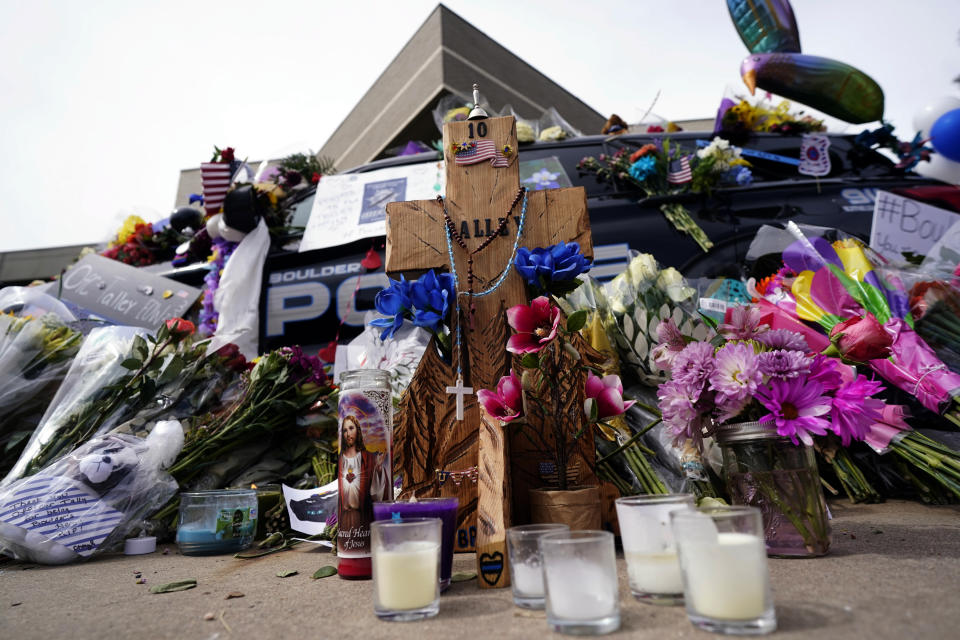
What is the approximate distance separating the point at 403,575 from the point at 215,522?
1.18 m

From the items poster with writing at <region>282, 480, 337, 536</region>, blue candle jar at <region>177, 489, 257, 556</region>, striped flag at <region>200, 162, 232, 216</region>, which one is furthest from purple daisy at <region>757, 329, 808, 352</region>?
striped flag at <region>200, 162, 232, 216</region>

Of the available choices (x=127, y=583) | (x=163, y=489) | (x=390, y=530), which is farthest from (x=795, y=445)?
(x=163, y=489)

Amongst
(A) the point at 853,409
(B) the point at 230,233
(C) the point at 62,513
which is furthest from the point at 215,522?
(B) the point at 230,233

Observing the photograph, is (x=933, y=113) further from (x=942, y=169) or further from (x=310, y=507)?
(x=310, y=507)

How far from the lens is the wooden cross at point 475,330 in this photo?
1.51 m

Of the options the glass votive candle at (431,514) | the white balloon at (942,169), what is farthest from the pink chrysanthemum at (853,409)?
the white balloon at (942,169)

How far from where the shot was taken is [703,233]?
10.9 ft

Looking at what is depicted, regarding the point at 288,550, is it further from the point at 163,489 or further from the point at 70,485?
the point at 70,485

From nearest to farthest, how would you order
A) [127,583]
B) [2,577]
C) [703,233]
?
[127,583] < [2,577] < [703,233]

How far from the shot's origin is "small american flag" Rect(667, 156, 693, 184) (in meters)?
3.52

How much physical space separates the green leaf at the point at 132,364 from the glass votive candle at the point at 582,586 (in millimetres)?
2026

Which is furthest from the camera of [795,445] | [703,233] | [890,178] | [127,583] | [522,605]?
[890,178]

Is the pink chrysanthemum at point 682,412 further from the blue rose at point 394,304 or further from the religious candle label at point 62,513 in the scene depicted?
the religious candle label at point 62,513

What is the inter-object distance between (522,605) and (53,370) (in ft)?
8.13
